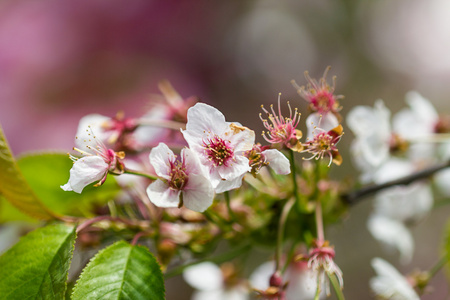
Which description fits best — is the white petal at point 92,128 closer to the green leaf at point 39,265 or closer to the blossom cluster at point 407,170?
the green leaf at point 39,265

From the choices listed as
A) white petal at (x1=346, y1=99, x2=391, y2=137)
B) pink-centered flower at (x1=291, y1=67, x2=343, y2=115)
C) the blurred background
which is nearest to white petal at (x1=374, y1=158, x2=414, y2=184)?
white petal at (x1=346, y1=99, x2=391, y2=137)

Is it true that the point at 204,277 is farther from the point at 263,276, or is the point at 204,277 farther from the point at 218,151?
the point at 218,151

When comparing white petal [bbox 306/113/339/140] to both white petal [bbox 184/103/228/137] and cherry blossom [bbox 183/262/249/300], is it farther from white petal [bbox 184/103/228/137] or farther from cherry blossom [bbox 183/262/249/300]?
cherry blossom [bbox 183/262/249/300]

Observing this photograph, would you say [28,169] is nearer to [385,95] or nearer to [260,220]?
[260,220]

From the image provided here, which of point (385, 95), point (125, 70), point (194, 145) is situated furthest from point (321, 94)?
point (385, 95)

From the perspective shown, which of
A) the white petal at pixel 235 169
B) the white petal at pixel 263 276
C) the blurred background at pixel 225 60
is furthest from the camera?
the blurred background at pixel 225 60

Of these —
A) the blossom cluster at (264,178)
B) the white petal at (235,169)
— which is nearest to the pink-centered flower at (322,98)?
the blossom cluster at (264,178)
